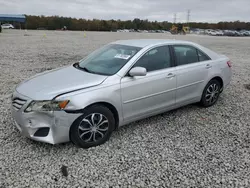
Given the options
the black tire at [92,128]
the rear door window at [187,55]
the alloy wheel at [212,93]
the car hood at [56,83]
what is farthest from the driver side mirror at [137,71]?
the alloy wheel at [212,93]

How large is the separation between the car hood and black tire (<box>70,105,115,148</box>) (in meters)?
0.37

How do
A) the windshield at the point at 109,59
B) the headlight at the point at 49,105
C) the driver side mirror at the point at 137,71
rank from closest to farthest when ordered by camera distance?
the headlight at the point at 49,105 < the driver side mirror at the point at 137,71 < the windshield at the point at 109,59

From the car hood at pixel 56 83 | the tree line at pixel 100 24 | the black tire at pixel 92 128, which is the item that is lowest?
the black tire at pixel 92 128

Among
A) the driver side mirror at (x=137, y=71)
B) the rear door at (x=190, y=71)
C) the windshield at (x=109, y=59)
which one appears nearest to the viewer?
the driver side mirror at (x=137, y=71)

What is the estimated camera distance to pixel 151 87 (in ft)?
11.4

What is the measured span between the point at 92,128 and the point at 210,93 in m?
2.74

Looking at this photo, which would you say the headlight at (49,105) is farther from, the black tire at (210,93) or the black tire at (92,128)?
the black tire at (210,93)

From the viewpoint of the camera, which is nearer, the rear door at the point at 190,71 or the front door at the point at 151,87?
the front door at the point at 151,87

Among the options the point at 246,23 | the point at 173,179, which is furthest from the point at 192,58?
the point at 246,23

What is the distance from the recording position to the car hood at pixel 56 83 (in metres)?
2.83

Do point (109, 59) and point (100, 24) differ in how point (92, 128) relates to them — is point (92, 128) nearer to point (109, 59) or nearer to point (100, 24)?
point (109, 59)

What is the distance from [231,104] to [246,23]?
10035 centimetres

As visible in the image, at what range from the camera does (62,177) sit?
2531 mm

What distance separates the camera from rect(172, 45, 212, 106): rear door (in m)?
3.91
